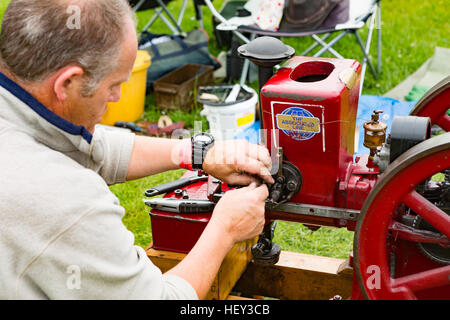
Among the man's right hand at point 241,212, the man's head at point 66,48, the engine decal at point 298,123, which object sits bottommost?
the man's right hand at point 241,212

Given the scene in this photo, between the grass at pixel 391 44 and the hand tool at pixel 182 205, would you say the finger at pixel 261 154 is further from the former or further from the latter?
the grass at pixel 391 44

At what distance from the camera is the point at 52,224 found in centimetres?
99

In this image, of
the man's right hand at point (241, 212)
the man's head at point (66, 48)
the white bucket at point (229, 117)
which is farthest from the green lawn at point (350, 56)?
the man's head at point (66, 48)

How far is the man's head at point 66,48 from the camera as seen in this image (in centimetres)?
103

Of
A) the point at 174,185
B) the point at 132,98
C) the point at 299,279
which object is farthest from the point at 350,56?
the point at 174,185

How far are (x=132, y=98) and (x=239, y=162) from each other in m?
2.52

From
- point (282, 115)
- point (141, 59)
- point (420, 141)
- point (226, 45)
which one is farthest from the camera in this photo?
point (226, 45)

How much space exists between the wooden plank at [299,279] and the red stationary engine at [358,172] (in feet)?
1.25

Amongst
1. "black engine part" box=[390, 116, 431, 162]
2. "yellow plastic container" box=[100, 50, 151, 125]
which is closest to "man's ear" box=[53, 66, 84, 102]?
"black engine part" box=[390, 116, 431, 162]

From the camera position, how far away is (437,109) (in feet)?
5.06

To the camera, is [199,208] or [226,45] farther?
[226,45]

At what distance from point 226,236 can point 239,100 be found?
2.12m
